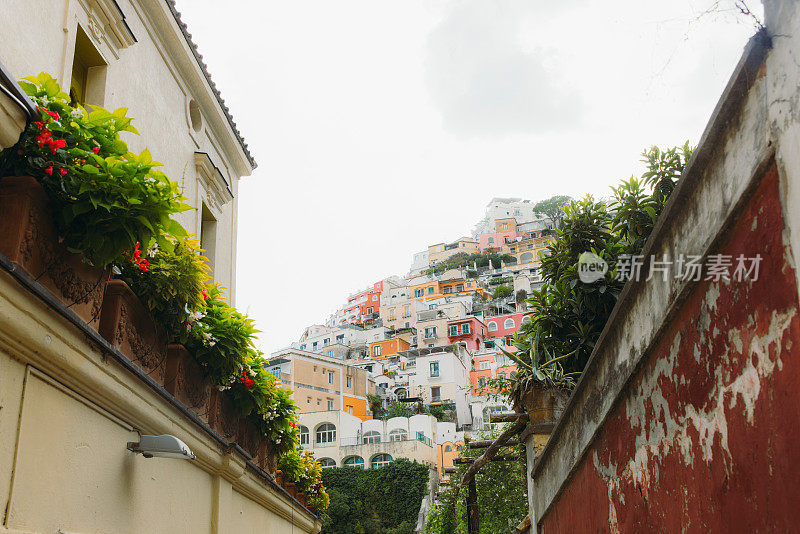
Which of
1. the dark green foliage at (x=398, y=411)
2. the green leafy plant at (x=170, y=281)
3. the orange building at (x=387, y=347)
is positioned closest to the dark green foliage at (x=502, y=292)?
the orange building at (x=387, y=347)

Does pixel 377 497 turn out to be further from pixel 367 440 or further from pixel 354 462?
pixel 367 440

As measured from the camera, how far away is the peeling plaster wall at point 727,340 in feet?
9.72

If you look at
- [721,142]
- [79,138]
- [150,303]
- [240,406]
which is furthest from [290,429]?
[721,142]

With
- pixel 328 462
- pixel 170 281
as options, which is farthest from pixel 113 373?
pixel 328 462

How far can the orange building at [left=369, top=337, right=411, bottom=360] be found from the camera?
81750mm

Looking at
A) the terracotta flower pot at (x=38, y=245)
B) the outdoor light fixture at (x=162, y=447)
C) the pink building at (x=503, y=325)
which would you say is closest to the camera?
the terracotta flower pot at (x=38, y=245)

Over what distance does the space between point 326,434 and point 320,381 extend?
9618mm

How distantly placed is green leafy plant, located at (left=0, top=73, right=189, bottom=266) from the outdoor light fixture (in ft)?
4.64

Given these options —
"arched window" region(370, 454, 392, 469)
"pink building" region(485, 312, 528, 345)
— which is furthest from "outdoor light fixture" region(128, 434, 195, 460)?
"pink building" region(485, 312, 528, 345)

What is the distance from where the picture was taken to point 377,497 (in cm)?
4728

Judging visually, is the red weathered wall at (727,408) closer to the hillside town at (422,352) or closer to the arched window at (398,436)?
the hillside town at (422,352)

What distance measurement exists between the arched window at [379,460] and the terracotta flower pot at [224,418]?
41.8m

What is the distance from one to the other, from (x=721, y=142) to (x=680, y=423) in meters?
1.57

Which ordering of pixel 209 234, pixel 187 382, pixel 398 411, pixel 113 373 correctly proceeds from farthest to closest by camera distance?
pixel 398 411 < pixel 209 234 < pixel 187 382 < pixel 113 373
